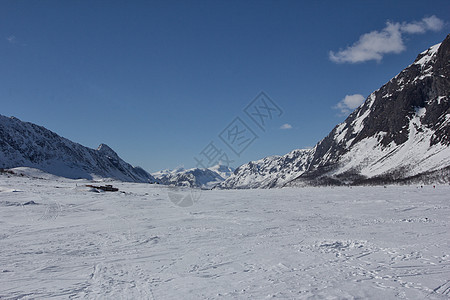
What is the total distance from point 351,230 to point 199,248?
1019 centimetres

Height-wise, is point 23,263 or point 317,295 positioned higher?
point 23,263

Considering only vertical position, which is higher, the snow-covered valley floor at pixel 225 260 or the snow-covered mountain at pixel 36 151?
the snow-covered mountain at pixel 36 151

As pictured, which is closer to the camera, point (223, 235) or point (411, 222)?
point (223, 235)

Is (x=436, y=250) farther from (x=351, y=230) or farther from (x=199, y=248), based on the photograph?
(x=199, y=248)

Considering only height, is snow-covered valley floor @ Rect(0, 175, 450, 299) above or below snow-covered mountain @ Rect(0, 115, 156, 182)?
below

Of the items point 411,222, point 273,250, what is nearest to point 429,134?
point 411,222

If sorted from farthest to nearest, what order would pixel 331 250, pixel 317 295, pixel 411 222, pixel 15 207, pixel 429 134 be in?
pixel 429 134, pixel 15 207, pixel 411 222, pixel 331 250, pixel 317 295

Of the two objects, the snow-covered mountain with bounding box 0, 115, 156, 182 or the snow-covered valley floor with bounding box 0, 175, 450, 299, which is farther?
the snow-covered mountain with bounding box 0, 115, 156, 182

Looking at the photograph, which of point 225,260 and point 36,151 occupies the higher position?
point 36,151

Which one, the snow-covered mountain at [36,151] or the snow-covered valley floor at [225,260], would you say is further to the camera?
the snow-covered mountain at [36,151]

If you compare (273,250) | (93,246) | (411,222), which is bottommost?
(411,222)

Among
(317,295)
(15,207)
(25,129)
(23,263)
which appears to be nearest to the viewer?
(317,295)

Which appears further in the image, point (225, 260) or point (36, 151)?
point (36, 151)

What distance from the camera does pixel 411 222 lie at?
21.0m
